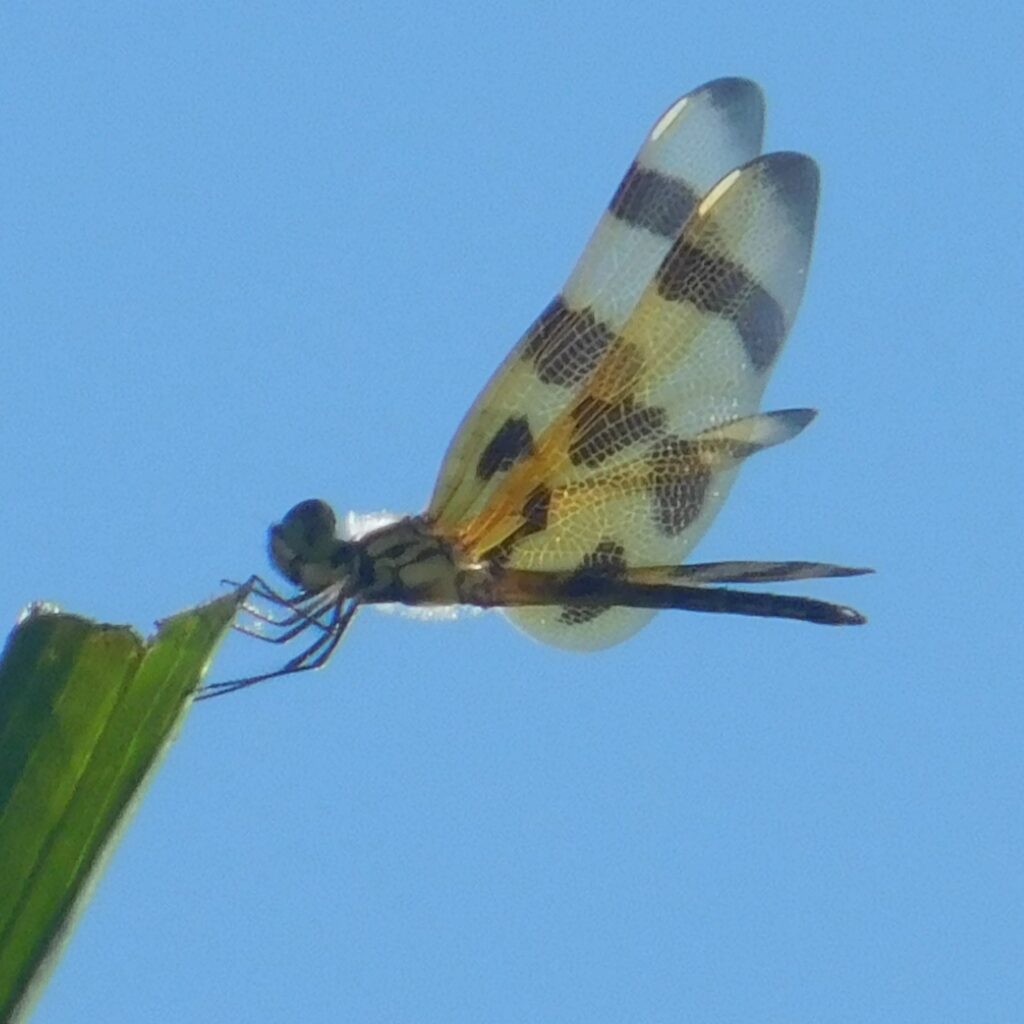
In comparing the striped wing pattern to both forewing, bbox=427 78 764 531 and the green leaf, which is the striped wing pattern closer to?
forewing, bbox=427 78 764 531

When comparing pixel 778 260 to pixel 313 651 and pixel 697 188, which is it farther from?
pixel 313 651

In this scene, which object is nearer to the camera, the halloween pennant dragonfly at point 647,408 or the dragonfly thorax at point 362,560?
the dragonfly thorax at point 362,560

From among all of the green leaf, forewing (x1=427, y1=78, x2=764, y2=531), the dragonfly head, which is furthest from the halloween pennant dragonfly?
the green leaf

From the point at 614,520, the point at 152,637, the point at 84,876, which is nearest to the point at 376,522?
the point at 614,520

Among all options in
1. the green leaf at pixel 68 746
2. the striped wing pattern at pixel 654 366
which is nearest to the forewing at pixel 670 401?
the striped wing pattern at pixel 654 366

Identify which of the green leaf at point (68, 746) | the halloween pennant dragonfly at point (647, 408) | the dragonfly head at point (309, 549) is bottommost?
the green leaf at point (68, 746)

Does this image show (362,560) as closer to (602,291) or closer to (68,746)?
(602,291)

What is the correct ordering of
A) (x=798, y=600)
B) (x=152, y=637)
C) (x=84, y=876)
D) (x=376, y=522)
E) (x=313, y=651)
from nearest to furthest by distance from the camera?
(x=84, y=876) → (x=152, y=637) → (x=313, y=651) → (x=376, y=522) → (x=798, y=600)

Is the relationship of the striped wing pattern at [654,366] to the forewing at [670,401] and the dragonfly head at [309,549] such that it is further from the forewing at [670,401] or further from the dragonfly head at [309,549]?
the dragonfly head at [309,549]
